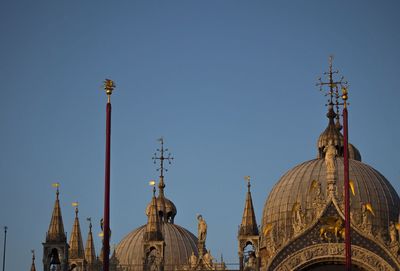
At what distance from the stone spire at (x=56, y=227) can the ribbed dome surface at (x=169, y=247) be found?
1111 centimetres

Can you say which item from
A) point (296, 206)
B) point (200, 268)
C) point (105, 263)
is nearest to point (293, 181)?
point (296, 206)

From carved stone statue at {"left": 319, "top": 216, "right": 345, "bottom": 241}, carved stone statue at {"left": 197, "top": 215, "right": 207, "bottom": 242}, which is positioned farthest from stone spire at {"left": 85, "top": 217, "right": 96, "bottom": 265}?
carved stone statue at {"left": 319, "top": 216, "right": 345, "bottom": 241}

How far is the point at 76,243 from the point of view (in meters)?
80.1

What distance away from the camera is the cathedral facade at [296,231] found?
6788 cm

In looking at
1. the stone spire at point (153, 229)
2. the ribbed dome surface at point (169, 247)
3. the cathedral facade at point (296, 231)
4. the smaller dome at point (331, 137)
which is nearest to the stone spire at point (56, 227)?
the cathedral facade at point (296, 231)

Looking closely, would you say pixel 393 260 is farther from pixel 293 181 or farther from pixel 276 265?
pixel 293 181

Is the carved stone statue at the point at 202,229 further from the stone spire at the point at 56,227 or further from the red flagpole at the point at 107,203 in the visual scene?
the red flagpole at the point at 107,203

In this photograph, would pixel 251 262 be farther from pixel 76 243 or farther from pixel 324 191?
pixel 76 243

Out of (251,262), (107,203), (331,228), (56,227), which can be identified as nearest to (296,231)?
(331,228)

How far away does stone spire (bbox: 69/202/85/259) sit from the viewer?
79.6 meters

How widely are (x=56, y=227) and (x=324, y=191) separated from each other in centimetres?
1475

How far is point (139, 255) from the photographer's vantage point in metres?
87.2

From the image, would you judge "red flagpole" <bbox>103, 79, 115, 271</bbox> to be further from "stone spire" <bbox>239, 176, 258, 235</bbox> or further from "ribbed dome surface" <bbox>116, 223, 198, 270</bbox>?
"ribbed dome surface" <bbox>116, 223, 198, 270</bbox>

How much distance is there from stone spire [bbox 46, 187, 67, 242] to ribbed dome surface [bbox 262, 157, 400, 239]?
39.8ft
